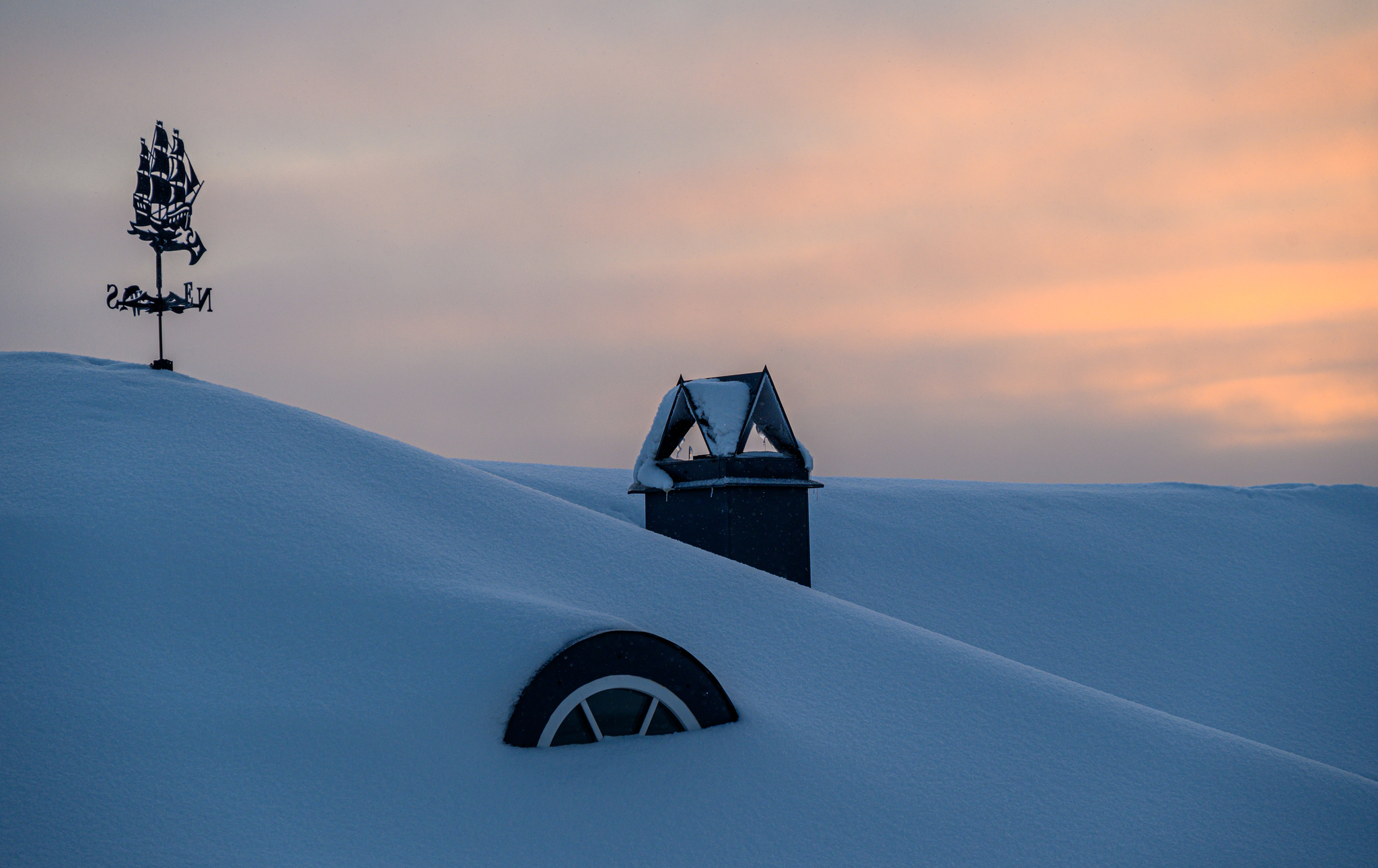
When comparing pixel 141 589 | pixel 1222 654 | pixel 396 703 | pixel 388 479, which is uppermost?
pixel 388 479

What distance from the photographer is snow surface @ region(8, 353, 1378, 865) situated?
37.7ft

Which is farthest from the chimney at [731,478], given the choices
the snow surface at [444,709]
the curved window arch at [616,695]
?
the curved window arch at [616,695]

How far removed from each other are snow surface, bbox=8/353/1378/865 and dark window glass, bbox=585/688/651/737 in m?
0.29

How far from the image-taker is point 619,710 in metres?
13.8

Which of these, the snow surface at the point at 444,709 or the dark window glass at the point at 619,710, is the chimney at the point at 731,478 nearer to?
the snow surface at the point at 444,709

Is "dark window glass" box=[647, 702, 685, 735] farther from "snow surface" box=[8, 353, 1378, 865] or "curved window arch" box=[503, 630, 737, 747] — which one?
"snow surface" box=[8, 353, 1378, 865]

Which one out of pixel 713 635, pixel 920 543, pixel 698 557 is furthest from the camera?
pixel 920 543

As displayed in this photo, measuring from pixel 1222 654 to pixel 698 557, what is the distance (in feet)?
67.1

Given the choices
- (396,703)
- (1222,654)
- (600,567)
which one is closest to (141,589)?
(396,703)

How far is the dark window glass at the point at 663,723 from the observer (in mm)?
14047

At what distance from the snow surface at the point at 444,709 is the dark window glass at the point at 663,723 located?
22 centimetres

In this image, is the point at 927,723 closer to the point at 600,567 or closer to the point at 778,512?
the point at 600,567

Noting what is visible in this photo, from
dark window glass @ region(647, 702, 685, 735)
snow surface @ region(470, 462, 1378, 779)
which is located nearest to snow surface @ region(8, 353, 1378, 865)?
dark window glass @ region(647, 702, 685, 735)

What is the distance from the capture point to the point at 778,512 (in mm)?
25641
